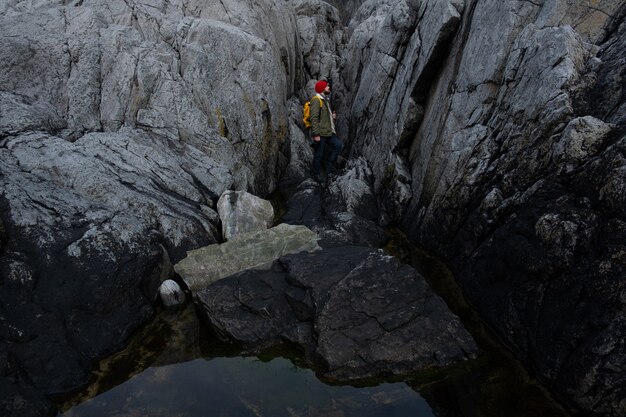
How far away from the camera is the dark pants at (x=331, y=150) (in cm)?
2378

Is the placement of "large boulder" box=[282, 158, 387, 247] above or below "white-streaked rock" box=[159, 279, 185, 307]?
above

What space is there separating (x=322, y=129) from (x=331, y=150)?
1728mm

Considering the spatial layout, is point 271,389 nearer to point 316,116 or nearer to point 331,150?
point 316,116

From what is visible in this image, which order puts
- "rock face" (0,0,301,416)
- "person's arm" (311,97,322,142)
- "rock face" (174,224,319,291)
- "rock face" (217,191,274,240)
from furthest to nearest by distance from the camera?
1. "person's arm" (311,97,322,142)
2. "rock face" (217,191,274,240)
3. "rock face" (174,224,319,291)
4. "rock face" (0,0,301,416)

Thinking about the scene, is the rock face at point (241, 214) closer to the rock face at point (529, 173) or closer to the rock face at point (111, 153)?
the rock face at point (111, 153)

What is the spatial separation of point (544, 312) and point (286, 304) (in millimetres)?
5996

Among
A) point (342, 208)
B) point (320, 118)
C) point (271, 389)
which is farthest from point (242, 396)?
point (320, 118)

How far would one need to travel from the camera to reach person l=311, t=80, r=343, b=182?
74.5 feet

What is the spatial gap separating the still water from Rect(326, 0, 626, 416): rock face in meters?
Answer: 0.91

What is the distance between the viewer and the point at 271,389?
9.84 metres

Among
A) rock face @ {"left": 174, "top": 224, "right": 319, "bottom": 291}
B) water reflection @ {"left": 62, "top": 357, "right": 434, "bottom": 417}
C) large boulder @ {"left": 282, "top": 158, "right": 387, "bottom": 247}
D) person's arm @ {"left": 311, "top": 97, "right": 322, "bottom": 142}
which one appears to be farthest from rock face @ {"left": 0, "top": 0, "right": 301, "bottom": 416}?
large boulder @ {"left": 282, "top": 158, "right": 387, "bottom": 247}

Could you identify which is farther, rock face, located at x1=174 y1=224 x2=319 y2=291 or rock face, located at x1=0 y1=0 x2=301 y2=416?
rock face, located at x1=174 y1=224 x2=319 y2=291

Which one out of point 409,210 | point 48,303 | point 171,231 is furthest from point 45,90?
point 409,210

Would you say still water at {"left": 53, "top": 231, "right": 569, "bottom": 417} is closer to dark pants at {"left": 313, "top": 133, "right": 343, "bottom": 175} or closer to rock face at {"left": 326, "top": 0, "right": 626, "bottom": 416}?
rock face at {"left": 326, "top": 0, "right": 626, "bottom": 416}
